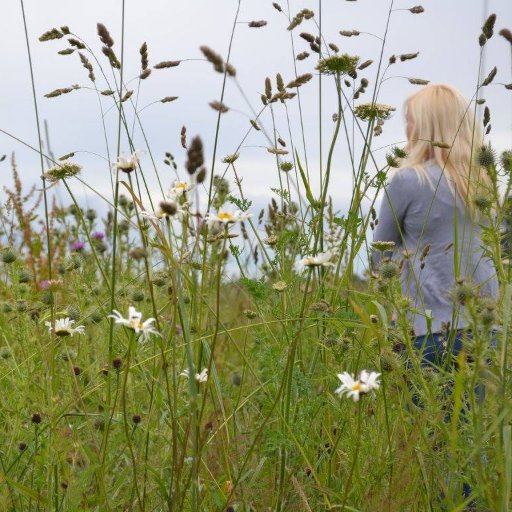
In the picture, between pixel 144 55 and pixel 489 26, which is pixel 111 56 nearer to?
pixel 144 55

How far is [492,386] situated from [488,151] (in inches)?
30.1

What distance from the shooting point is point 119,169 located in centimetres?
176

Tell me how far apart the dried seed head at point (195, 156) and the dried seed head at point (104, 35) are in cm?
103

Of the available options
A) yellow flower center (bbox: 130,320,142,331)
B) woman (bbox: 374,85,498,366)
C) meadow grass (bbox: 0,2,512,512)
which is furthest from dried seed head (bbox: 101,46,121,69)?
woman (bbox: 374,85,498,366)

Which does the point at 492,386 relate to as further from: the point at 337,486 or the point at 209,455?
the point at 209,455

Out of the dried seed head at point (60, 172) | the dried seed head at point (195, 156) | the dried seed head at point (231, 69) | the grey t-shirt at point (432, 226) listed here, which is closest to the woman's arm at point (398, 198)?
the grey t-shirt at point (432, 226)

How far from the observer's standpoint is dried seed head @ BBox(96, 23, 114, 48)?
2.15 m

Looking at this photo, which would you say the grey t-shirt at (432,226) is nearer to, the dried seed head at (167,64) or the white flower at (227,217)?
the dried seed head at (167,64)

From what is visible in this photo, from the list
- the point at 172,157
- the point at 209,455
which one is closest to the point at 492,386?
the point at 209,455

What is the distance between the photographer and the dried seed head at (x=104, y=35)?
2.15m

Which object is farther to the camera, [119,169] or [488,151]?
[488,151]

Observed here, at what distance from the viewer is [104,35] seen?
2168 millimetres

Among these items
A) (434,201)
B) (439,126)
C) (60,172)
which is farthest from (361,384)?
(439,126)

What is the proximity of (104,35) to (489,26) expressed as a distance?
113cm
